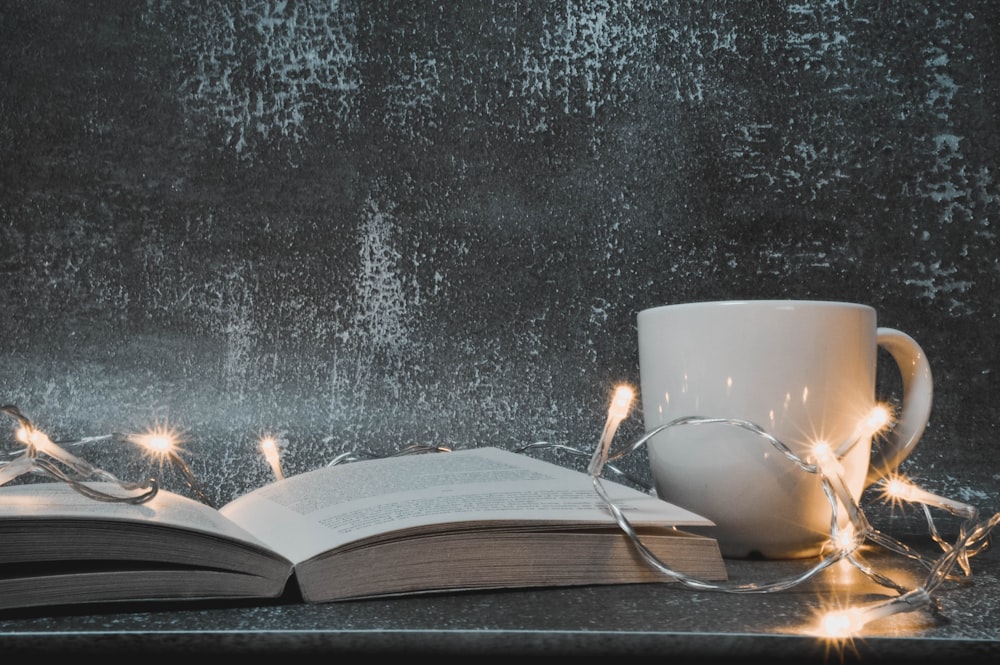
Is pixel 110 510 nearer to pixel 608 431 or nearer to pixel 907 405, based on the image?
pixel 608 431

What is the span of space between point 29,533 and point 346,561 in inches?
5.8

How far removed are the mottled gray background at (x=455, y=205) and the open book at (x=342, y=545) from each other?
0.40 meters

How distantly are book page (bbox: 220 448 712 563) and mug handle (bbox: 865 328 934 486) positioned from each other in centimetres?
Result: 17

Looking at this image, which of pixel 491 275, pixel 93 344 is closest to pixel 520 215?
pixel 491 275

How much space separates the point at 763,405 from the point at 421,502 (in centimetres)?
22

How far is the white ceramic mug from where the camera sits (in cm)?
50

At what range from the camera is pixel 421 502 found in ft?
→ 1.53

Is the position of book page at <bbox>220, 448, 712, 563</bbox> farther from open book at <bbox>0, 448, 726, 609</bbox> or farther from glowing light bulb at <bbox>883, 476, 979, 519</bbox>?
glowing light bulb at <bbox>883, 476, 979, 519</bbox>

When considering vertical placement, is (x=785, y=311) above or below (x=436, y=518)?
above

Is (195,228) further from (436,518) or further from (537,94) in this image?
(436,518)

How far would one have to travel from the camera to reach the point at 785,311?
0.50 metres

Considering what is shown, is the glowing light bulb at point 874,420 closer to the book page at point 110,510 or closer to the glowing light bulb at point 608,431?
the glowing light bulb at point 608,431

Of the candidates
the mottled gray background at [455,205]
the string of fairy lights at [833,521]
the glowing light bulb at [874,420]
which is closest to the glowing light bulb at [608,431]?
the string of fairy lights at [833,521]

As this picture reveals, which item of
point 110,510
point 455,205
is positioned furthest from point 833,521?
point 455,205
